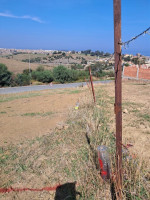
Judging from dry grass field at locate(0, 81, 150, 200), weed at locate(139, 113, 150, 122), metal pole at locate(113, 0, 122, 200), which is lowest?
dry grass field at locate(0, 81, 150, 200)

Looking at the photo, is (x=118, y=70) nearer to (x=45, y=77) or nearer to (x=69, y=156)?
(x=69, y=156)

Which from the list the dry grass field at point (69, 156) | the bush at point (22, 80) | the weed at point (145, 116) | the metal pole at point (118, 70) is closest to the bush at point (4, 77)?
the bush at point (22, 80)

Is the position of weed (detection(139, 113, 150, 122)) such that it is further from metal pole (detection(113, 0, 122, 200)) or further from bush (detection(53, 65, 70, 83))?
bush (detection(53, 65, 70, 83))

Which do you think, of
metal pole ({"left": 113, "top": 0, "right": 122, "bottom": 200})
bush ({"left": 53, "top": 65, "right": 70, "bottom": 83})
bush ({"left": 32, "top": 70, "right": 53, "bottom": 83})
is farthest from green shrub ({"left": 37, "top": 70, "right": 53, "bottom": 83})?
metal pole ({"left": 113, "top": 0, "right": 122, "bottom": 200})

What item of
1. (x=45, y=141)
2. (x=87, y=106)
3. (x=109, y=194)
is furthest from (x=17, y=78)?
(x=109, y=194)

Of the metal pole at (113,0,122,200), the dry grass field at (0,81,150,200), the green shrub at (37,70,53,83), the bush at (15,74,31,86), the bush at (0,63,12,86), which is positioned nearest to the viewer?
the metal pole at (113,0,122,200)

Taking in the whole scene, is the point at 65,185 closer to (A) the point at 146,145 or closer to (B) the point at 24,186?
(B) the point at 24,186

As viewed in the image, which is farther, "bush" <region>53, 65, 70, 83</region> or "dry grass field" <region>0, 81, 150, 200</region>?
"bush" <region>53, 65, 70, 83</region>

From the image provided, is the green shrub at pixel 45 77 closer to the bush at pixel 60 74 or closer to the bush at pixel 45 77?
the bush at pixel 45 77

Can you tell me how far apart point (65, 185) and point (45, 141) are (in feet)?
5.99

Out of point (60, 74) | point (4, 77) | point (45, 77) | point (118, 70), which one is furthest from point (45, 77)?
point (118, 70)

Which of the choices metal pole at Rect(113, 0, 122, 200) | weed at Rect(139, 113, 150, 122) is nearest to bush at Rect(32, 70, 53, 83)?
weed at Rect(139, 113, 150, 122)

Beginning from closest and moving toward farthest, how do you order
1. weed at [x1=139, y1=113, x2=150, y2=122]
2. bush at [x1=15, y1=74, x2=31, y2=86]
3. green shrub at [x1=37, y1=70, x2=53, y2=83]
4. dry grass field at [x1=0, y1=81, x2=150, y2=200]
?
1. dry grass field at [x1=0, y1=81, x2=150, y2=200]
2. weed at [x1=139, y1=113, x2=150, y2=122]
3. bush at [x1=15, y1=74, x2=31, y2=86]
4. green shrub at [x1=37, y1=70, x2=53, y2=83]

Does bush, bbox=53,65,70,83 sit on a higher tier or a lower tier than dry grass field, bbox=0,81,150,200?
→ higher
